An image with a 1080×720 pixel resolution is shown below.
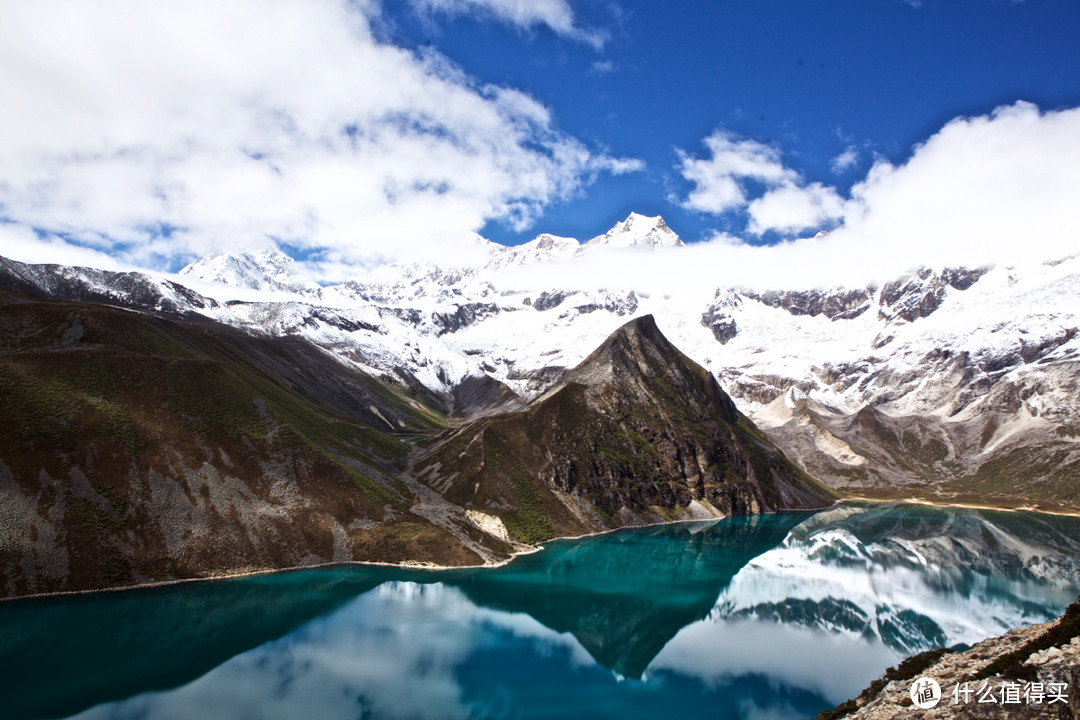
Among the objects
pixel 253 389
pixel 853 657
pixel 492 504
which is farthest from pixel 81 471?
pixel 853 657

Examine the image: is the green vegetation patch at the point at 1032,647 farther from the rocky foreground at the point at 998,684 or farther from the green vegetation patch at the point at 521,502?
the green vegetation patch at the point at 521,502

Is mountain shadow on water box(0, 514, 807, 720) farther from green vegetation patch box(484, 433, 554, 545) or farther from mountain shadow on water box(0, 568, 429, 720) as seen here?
green vegetation patch box(484, 433, 554, 545)

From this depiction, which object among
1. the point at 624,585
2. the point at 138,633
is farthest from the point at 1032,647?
the point at 138,633

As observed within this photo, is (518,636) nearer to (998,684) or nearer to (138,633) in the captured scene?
(138,633)

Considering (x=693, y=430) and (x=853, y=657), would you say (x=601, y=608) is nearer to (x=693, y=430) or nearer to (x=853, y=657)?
Result: (x=853, y=657)

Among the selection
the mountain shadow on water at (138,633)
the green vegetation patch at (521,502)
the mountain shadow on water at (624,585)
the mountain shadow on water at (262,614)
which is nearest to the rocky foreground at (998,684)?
the mountain shadow on water at (262,614)
